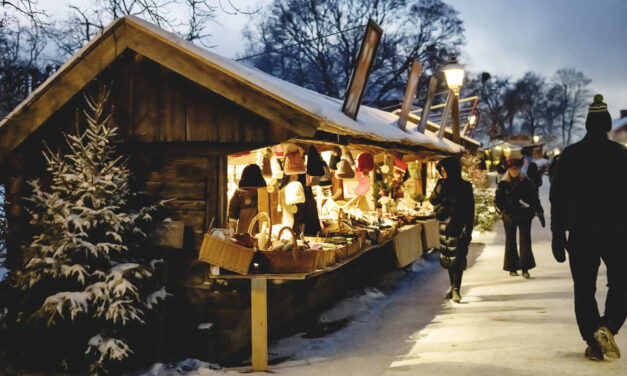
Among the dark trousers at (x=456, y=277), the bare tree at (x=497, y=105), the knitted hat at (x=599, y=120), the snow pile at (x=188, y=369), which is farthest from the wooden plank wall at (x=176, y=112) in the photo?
the bare tree at (x=497, y=105)

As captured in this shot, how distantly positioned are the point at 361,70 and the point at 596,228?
4.93 m

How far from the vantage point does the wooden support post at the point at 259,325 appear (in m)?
6.25

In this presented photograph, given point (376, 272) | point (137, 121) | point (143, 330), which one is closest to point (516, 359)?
point (143, 330)

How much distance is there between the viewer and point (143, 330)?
661 cm

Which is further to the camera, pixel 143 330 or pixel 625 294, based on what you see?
pixel 143 330

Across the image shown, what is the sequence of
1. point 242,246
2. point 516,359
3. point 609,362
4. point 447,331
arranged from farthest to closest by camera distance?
point 447,331 < point 242,246 < point 516,359 < point 609,362

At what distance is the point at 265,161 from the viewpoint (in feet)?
29.5

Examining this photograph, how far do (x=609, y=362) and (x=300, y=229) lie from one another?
5024 mm

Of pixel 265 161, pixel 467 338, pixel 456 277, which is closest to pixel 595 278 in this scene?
pixel 467 338

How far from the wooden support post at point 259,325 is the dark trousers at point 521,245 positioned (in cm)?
605

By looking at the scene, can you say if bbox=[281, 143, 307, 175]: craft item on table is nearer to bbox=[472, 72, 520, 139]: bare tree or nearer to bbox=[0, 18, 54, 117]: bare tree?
bbox=[0, 18, 54, 117]: bare tree

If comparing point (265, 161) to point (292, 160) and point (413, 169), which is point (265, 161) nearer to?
point (292, 160)

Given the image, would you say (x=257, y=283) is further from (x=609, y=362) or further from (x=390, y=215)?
(x=390, y=215)

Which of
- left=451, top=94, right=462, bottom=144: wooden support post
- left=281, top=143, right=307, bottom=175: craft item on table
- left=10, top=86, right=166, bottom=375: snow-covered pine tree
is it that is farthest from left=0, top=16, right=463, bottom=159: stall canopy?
left=451, top=94, right=462, bottom=144: wooden support post
